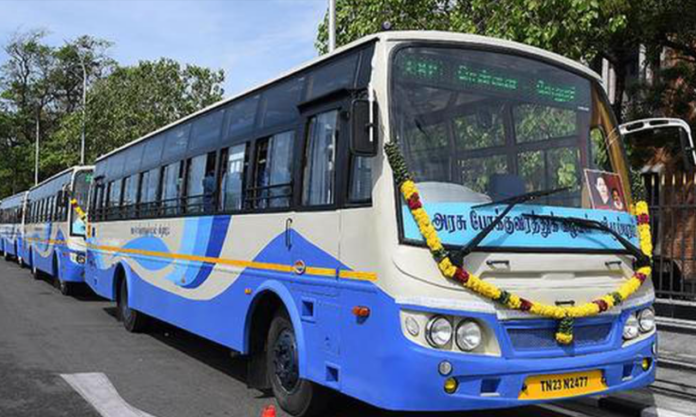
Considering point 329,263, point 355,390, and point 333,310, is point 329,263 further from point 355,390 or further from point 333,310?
point 355,390

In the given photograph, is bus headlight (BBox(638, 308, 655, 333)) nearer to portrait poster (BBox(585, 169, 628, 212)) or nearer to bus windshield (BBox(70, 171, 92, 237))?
portrait poster (BBox(585, 169, 628, 212))

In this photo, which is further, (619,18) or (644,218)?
(619,18)

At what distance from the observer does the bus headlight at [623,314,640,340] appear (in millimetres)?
5344

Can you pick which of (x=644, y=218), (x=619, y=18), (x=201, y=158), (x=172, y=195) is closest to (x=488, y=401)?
(x=644, y=218)

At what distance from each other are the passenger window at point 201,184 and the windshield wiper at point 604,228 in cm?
405

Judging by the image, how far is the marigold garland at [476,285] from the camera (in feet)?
15.1

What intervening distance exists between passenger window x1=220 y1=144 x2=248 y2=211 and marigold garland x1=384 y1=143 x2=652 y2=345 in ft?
8.88

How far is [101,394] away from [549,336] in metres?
4.32

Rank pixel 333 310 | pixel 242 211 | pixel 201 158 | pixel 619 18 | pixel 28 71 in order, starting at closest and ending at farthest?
1. pixel 333 310
2. pixel 242 211
3. pixel 201 158
4. pixel 619 18
5. pixel 28 71

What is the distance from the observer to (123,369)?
8156mm

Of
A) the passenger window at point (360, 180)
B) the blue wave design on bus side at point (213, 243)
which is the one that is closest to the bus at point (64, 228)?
the blue wave design on bus side at point (213, 243)

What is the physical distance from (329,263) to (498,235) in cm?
133

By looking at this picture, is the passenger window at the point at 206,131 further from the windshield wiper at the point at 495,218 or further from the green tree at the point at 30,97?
the green tree at the point at 30,97

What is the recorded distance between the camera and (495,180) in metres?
5.20
